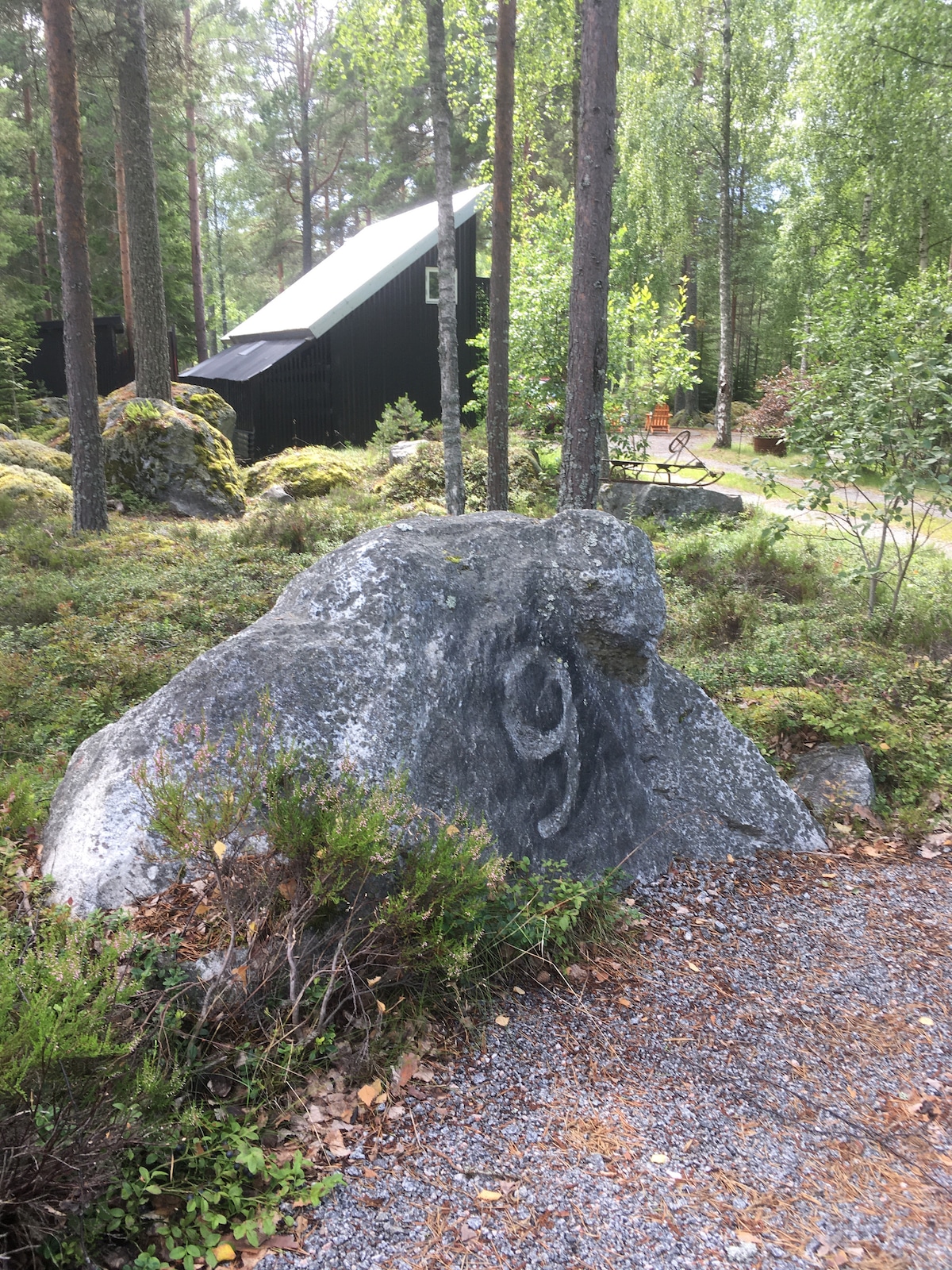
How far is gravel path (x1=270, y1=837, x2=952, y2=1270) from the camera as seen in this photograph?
242cm

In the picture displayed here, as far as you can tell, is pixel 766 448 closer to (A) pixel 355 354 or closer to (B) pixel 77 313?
(A) pixel 355 354

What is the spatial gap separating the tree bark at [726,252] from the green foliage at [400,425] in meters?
7.51

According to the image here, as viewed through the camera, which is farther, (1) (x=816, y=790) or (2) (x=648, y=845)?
(1) (x=816, y=790)

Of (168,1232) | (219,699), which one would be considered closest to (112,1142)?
(168,1232)

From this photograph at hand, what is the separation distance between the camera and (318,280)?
25.3 metres

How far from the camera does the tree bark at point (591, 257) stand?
7523mm

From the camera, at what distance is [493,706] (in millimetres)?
4023

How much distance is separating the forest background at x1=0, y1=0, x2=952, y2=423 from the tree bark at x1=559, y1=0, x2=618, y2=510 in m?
3.73

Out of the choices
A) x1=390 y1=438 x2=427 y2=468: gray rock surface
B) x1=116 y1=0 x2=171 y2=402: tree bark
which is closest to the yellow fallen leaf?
x1=390 y1=438 x2=427 y2=468: gray rock surface

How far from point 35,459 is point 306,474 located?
181 inches

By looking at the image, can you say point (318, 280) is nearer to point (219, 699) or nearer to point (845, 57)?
point (845, 57)

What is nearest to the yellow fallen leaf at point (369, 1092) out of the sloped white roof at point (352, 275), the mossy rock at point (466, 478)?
the mossy rock at point (466, 478)

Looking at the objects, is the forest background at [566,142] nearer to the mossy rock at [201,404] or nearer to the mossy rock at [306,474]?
the mossy rock at [306,474]

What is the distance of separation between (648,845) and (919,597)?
17.5 feet
